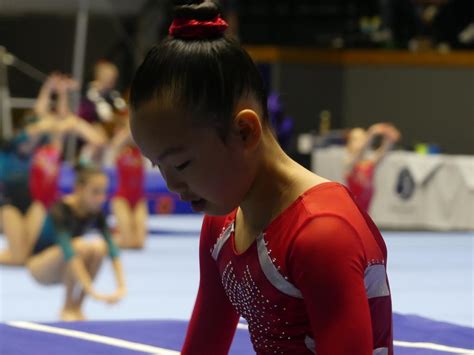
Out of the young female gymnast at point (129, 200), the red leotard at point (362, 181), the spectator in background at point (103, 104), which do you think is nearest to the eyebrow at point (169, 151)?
the young female gymnast at point (129, 200)

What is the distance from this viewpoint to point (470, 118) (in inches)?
436

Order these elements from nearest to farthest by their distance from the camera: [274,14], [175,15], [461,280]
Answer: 1. [175,15]
2. [461,280]
3. [274,14]

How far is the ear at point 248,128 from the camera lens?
1.50 m

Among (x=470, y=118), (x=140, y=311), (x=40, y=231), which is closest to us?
(x=140, y=311)

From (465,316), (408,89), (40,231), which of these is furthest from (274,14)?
(465,316)

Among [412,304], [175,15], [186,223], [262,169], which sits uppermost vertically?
[175,15]

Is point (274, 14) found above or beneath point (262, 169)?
beneath

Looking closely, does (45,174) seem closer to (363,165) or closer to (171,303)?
(171,303)

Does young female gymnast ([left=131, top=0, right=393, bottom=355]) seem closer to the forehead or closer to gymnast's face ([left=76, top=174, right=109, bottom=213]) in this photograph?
the forehead

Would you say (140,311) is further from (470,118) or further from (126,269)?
(470,118)

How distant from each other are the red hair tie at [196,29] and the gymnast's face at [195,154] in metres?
0.11

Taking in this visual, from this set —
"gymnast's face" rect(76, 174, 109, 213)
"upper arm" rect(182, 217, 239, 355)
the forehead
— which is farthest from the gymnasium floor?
the forehead

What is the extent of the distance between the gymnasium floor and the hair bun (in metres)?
1.14

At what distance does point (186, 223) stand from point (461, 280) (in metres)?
3.35
